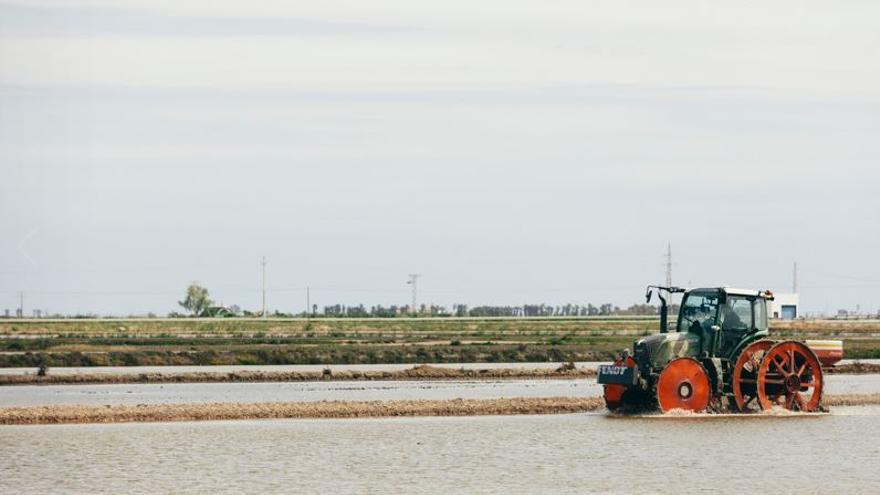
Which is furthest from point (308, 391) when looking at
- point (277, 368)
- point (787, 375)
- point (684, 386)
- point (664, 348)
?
point (277, 368)

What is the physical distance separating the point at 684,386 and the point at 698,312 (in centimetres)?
209

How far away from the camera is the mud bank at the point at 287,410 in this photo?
1368 inches

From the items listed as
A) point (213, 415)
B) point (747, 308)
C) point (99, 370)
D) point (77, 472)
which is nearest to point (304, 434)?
point (213, 415)

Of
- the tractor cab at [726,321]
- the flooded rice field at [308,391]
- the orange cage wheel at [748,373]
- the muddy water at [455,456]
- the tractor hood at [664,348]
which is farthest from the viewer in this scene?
the flooded rice field at [308,391]

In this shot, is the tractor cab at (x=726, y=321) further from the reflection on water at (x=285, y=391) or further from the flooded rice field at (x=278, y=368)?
the flooded rice field at (x=278, y=368)

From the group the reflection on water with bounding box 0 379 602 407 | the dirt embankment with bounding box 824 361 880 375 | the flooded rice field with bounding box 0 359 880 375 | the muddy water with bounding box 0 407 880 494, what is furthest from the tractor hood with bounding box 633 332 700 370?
the flooded rice field with bounding box 0 359 880 375

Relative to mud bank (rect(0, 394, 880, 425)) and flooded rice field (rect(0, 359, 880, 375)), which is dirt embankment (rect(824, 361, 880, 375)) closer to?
flooded rice field (rect(0, 359, 880, 375))

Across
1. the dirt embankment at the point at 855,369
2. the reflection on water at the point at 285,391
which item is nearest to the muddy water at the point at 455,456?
the reflection on water at the point at 285,391

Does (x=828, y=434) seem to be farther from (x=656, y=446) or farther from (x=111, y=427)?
(x=111, y=427)

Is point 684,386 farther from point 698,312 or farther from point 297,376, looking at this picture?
point 297,376

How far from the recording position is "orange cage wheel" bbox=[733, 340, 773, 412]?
3428cm

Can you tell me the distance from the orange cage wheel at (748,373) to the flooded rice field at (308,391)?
29.9ft

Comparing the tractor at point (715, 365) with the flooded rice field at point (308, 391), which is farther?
the flooded rice field at point (308, 391)

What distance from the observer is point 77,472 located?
26.4m
